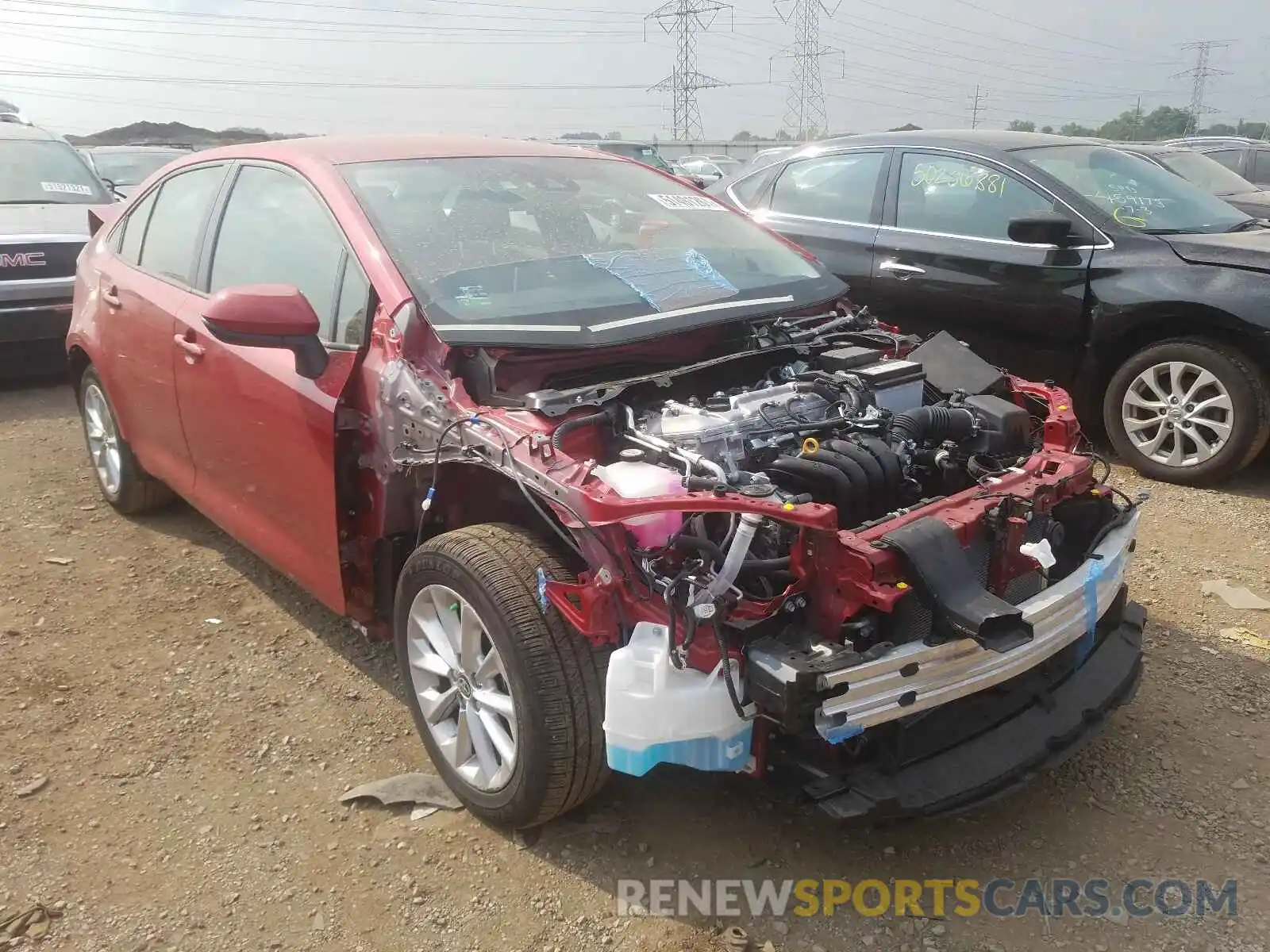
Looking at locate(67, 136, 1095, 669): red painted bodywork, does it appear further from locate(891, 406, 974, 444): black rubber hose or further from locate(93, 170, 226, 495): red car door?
locate(891, 406, 974, 444): black rubber hose

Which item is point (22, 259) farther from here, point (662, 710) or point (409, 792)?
point (662, 710)

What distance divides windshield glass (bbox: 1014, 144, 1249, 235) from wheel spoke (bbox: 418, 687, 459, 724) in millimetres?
4323

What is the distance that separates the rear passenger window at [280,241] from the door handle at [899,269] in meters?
3.45

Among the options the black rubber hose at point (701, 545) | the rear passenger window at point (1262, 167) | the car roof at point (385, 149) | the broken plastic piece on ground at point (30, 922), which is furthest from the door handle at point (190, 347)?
the rear passenger window at point (1262, 167)

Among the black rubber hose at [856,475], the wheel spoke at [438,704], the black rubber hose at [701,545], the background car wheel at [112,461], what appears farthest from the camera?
the background car wheel at [112,461]

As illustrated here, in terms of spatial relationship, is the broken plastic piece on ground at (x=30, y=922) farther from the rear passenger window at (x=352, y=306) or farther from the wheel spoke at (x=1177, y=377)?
the wheel spoke at (x=1177, y=377)

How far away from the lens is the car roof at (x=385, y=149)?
3324 millimetres

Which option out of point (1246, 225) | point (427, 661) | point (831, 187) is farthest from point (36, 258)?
point (1246, 225)

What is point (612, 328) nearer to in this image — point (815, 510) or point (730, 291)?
point (730, 291)

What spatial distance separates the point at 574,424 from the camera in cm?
250

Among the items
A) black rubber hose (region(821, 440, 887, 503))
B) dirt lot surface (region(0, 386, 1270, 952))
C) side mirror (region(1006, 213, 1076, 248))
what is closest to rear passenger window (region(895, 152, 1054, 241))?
side mirror (region(1006, 213, 1076, 248))

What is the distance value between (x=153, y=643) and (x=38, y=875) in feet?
3.92

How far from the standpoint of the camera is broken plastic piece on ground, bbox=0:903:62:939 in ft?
7.60

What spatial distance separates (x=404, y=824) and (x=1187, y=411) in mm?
4143
